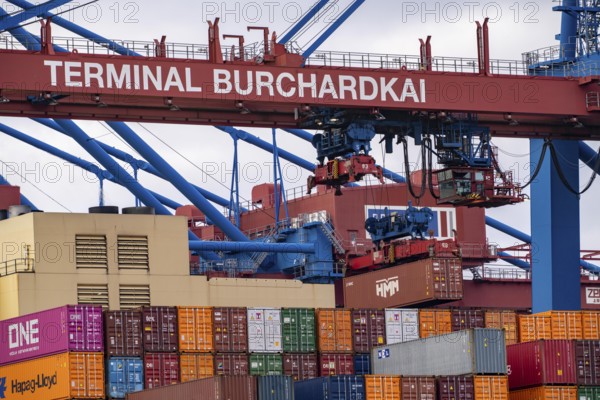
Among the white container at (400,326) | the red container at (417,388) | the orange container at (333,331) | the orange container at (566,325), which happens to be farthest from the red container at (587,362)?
the orange container at (333,331)

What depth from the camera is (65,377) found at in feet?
217

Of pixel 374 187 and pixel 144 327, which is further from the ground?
pixel 374 187

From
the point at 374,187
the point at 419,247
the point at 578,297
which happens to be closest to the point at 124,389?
the point at 578,297

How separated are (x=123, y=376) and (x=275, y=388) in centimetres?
992

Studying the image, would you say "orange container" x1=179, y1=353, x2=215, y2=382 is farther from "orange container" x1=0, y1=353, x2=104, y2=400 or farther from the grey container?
the grey container

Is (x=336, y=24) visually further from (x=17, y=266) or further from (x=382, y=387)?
(x=382, y=387)

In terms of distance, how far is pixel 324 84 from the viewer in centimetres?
6994

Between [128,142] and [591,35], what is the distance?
24.4 meters

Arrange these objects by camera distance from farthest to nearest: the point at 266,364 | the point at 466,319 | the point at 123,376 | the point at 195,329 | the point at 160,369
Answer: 1. the point at 466,319
2. the point at 266,364
3. the point at 195,329
4. the point at 160,369
5. the point at 123,376

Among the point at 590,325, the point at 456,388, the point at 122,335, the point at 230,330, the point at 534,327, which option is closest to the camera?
the point at 456,388

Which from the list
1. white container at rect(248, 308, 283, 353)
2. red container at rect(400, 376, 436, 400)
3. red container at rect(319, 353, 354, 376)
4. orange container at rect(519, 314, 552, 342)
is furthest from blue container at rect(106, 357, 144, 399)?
orange container at rect(519, 314, 552, 342)

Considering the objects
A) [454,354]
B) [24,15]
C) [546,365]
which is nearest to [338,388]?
[454,354]

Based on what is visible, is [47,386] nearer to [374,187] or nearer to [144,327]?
[144,327]

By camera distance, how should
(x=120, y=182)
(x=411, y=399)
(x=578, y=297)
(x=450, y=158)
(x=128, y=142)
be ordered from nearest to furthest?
(x=411, y=399)
(x=450, y=158)
(x=578, y=297)
(x=128, y=142)
(x=120, y=182)
